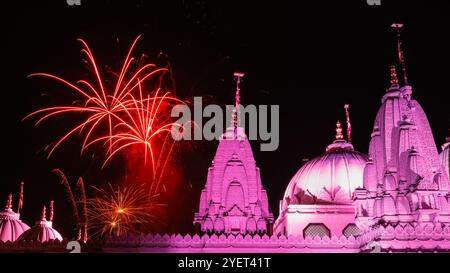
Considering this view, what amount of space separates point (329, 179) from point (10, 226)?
26703 millimetres

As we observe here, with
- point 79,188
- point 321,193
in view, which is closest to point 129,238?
point 79,188

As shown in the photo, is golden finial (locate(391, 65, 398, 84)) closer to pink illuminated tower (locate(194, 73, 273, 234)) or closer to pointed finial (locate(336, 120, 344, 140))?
pointed finial (locate(336, 120, 344, 140))

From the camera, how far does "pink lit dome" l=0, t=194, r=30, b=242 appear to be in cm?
4553

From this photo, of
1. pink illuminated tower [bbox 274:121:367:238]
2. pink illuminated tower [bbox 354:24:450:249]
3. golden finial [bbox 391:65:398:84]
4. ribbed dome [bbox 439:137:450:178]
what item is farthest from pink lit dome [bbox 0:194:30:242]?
ribbed dome [bbox 439:137:450:178]

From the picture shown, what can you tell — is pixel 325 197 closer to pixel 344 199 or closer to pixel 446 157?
pixel 344 199

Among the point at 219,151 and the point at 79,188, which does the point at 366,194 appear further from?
the point at 79,188

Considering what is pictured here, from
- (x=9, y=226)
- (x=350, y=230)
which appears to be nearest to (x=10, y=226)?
(x=9, y=226)

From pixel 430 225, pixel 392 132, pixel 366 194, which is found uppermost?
pixel 392 132

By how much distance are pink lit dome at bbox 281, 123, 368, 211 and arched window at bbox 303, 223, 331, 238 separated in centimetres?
189

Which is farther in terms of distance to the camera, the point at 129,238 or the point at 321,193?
the point at 321,193

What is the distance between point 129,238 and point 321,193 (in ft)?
54.6

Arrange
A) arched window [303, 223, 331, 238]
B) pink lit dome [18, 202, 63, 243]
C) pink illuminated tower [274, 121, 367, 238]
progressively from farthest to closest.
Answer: pink illuminated tower [274, 121, 367, 238] → arched window [303, 223, 331, 238] → pink lit dome [18, 202, 63, 243]

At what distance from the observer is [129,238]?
33031 mm

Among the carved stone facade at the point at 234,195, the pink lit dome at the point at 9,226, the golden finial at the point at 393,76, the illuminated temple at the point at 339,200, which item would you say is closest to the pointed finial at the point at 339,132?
the illuminated temple at the point at 339,200
